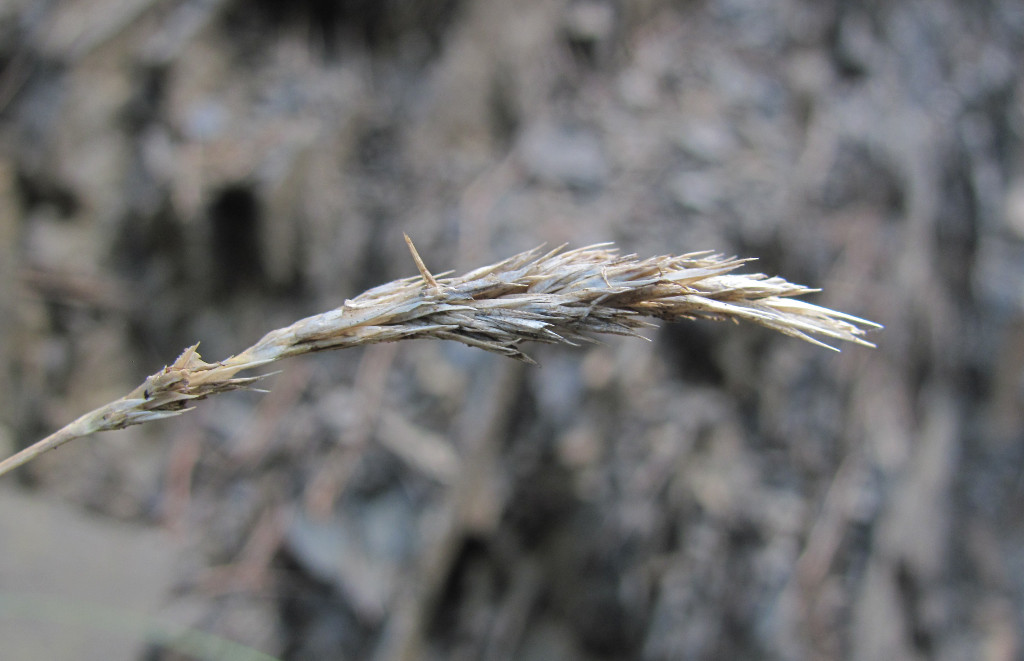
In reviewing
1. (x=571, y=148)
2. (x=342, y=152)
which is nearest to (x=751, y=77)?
(x=571, y=148)

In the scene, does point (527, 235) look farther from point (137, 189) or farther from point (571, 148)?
point (137, 189)

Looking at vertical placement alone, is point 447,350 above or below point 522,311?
above

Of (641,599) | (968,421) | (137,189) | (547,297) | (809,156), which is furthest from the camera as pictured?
(968,421)

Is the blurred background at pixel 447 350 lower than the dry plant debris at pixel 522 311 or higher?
higher

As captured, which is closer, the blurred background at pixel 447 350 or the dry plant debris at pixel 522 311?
the dry plant debris at pixel 522 311

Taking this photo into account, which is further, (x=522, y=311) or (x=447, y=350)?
(x=447, y=350)
